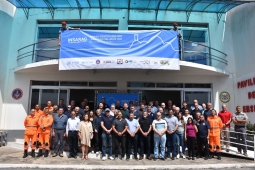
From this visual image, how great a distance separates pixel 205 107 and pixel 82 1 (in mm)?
7260

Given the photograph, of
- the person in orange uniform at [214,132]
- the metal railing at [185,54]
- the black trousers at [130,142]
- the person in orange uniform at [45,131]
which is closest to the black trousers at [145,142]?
the black trousers at [130,142]

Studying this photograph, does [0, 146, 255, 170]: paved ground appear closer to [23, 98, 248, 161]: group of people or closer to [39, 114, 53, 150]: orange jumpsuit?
[23, 98, 248, 161]: group of people

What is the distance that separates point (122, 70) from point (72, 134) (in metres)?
3.70

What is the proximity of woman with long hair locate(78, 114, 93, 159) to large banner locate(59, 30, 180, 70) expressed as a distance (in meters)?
2.16

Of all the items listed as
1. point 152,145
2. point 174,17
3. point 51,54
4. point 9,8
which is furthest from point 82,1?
point 152,145

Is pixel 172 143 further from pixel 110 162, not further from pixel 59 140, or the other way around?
pixel 59 140

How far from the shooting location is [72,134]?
6.89 metres

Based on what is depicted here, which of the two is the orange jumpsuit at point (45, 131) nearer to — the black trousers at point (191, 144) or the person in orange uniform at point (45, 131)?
the person in orange uniform at point (45, 131)

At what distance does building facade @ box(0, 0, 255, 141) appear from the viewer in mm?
9633

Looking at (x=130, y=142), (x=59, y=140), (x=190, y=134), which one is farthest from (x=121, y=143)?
(x=190, y=134)

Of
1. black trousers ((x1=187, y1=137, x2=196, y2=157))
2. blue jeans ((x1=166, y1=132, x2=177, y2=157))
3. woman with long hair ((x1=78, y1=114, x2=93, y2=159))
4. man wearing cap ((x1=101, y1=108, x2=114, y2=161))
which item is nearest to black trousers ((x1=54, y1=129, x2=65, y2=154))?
woman with long hair ((x1=78, y1=114, x2=93, y2=159))

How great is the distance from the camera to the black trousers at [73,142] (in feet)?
22.6

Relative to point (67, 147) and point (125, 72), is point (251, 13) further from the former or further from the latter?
point (67, 147)

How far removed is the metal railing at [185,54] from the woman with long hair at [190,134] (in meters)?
3.76
